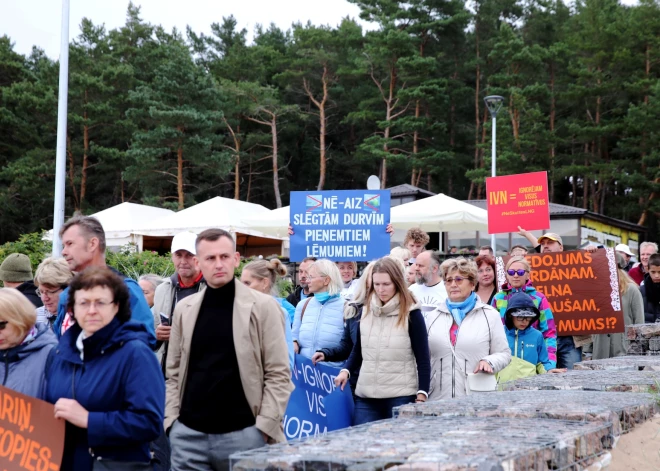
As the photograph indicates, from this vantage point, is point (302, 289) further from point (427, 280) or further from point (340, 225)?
point (340, 225)

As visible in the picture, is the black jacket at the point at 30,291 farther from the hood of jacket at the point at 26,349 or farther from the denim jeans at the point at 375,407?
the hood of jacket at the point at 26,349

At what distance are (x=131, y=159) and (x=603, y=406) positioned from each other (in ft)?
149

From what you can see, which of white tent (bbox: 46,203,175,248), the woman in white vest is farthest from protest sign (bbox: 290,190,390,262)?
white tent (bbox: 46,203,175,248)

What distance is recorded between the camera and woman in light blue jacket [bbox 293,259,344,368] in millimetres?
6297

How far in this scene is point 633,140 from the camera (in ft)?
136

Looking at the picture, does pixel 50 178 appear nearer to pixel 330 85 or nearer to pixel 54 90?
pixel 54 90

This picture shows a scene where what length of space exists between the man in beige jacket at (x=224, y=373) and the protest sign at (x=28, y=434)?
1.88 feet

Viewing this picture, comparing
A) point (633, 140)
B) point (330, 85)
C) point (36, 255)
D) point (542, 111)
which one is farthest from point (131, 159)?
point (36, 255)

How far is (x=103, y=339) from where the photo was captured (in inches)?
131

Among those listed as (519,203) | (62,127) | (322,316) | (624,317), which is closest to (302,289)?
(322,316)

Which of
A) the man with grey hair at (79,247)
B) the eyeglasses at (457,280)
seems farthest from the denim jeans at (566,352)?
the man with grey hair at (79,247)

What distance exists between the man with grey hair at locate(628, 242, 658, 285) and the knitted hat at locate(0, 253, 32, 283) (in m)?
6.72

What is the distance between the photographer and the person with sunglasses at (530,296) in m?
6.87

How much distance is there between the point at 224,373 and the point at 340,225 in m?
6.57
